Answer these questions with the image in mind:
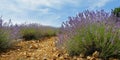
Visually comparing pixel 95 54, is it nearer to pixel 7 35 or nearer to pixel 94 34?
pixel 94 34

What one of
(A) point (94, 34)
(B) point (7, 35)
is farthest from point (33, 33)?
(A) point (94, 34)

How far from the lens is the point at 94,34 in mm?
4750

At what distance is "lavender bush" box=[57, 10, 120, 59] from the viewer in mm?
4703

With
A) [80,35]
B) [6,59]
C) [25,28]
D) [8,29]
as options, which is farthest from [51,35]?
[80,35]

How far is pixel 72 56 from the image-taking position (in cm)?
499

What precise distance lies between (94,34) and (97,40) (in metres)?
0.10

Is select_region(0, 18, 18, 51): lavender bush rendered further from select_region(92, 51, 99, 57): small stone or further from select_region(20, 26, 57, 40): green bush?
select_region(92, 51, 99, 57): small stone

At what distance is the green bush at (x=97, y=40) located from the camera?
469 cm

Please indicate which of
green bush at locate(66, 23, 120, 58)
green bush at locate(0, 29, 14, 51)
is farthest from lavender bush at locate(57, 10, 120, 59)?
green bush at locate(0, 29, 14, 51)

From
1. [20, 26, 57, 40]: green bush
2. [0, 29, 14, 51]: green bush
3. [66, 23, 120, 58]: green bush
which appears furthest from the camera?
[20, 26, 57, 40]: green bush

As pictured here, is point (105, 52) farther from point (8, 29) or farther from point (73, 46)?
point (8, 29)

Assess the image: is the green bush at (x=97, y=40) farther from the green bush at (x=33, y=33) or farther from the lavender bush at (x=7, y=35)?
the green bush at (x=33, y=33)

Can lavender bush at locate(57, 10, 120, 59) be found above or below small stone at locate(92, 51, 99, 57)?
above

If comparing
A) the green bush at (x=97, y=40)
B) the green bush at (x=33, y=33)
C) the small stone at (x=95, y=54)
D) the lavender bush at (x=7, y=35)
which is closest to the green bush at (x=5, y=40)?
→ the lavender bush at (x=7, y=35)
